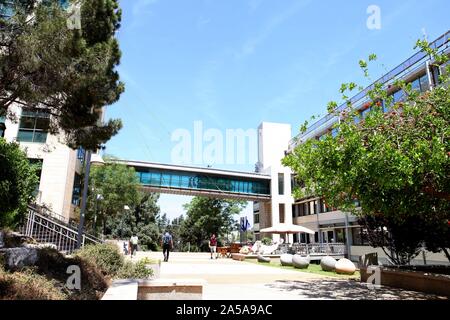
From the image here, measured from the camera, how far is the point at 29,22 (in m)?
7.57

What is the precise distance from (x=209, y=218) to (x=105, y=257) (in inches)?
1646

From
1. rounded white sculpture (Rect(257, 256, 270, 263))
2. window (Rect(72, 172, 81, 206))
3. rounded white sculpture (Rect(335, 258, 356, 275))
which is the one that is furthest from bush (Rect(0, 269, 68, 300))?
window (Rect(72, 172, 81, 206))

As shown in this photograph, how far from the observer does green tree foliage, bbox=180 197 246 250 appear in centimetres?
5284

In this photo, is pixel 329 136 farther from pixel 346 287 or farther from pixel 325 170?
pixel 346 287

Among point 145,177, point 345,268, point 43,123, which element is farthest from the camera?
point 145,177

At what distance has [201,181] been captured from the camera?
40.5 metres

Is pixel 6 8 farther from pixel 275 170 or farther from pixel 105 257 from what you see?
pixel 275 170

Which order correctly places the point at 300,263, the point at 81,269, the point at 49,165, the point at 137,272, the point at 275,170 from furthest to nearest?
1. the point at 275,170
2. the point at 49,165
3. the point at 300,263
4. the point at 137,272
5. the point at 81,269

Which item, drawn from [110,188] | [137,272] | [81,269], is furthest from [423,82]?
[110,188]

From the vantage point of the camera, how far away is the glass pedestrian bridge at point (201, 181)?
38.8 metres

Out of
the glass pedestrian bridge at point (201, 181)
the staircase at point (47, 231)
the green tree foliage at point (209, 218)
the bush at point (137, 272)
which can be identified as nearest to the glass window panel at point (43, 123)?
the bush at point (137, 272)

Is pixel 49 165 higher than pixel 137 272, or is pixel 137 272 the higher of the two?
pixel 49 165

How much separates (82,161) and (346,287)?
82.1ft

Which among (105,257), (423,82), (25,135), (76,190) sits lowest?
(105,257)
